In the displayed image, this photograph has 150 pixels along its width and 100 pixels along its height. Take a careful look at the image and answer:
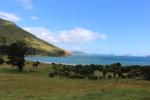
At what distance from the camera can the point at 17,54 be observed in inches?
5266

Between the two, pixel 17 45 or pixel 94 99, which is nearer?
pixel 94 99

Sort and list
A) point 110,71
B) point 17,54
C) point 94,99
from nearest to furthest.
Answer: point 94,99 → point 110,71 → point 17,54

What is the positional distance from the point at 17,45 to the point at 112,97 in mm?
95412

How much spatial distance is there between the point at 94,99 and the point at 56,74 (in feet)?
189

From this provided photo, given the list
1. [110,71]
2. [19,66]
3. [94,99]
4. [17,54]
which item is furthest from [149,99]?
[17,54]

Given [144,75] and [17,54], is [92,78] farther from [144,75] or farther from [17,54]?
[17,54]

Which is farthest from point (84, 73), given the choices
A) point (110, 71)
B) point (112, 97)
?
point (112, 97)

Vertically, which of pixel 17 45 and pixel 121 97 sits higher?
pixel 17 45

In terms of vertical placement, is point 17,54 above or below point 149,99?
above

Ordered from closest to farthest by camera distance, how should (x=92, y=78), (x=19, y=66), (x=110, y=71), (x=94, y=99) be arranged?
(x=94, y=99)
(x=92, y=78)
(x=110, y=71)
(x=19, y=66)

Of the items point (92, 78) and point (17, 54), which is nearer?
point (92, 78)

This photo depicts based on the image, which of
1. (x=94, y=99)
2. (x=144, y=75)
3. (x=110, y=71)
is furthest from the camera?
(x=110, y=71)

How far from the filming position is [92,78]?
3575 inches

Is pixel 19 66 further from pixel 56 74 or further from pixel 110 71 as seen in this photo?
pixel 110 71
